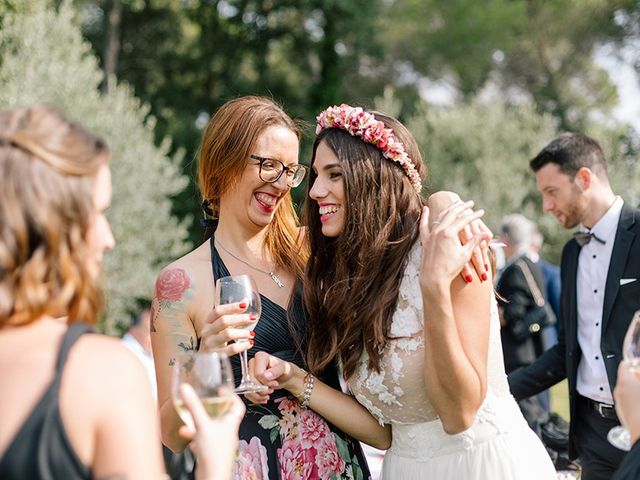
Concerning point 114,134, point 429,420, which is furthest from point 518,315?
point 114,134

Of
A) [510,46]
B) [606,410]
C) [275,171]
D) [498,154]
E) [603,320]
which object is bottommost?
[606,410]

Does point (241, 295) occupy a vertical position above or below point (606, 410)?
above

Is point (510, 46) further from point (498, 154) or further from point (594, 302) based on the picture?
point (594, 302)

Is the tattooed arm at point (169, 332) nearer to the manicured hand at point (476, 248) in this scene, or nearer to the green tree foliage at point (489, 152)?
the manicured hand at point (476, 248)

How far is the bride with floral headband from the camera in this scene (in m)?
2.82

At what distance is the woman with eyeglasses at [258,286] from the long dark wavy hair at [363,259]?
152mm

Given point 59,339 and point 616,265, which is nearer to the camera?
point 59,339

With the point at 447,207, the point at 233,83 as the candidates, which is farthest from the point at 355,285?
the point at 233,83

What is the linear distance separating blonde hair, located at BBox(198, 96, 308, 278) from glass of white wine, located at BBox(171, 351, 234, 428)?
1.63 m

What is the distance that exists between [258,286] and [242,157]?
0.58 meters

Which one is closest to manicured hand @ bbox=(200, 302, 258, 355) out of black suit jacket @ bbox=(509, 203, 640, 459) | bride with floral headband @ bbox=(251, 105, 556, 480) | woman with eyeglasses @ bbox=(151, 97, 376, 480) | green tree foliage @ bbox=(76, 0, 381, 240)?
woman with eyeglasses @ bbox=(151, 97, 376, 480)

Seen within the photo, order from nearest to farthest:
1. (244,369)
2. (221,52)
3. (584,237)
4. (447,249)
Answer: (447,249) < (244,369) < (584,237) < (221,52)

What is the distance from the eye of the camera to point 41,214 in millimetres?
1726

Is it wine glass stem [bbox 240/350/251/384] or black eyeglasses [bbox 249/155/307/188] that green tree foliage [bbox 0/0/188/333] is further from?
wine glass stem [bbox 240/350/251/384]
